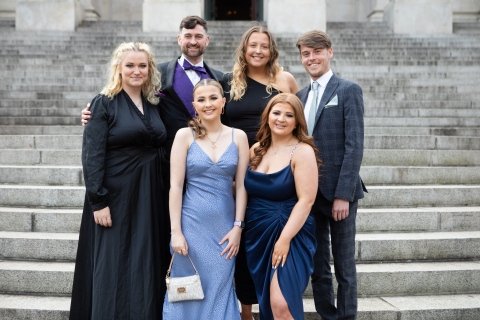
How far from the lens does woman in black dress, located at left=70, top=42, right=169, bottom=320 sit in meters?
3.14

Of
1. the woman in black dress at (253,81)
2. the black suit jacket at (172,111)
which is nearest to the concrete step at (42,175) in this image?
the black suit jacket at (172,111)

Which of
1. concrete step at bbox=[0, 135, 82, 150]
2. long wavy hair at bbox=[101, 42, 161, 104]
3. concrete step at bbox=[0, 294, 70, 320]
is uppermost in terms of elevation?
long wavy hair at bbox=[101, 42, 161, 104]

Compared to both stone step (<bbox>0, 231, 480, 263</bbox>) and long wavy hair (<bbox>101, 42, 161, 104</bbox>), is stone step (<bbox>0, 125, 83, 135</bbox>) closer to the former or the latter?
stone step (<bbox>0, 231, 480, 263</bbox>)

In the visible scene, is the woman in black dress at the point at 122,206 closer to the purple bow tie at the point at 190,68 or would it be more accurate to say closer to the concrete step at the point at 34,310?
the purple bow tie at the point at 190,68

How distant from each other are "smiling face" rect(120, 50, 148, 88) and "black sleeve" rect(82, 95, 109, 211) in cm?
30

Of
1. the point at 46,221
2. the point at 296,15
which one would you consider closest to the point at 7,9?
the point at 296,15

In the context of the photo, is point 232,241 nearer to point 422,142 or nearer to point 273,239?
point 273,239

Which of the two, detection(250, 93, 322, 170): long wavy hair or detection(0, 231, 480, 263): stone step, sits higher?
detection(250, 93, 322, 170): long wavy hair

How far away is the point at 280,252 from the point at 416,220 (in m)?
2.63

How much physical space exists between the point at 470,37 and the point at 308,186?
1101 centimetres

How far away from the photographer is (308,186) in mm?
2951

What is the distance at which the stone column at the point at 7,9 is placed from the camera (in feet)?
47.1

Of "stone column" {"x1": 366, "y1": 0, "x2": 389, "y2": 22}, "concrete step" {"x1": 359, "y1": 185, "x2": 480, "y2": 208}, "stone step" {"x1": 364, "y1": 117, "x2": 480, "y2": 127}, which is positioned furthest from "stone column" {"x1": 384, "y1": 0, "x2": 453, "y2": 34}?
"concrete step" {"x1": 359, "y1": 185, "x2": 480, "y2": 208}

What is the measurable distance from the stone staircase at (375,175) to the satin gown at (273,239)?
108 centimetres
